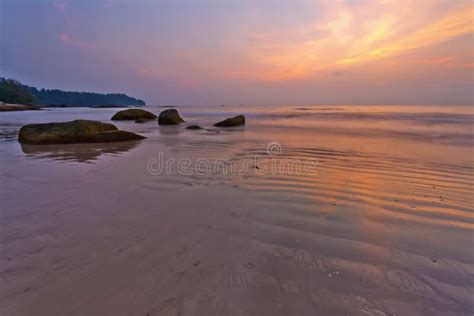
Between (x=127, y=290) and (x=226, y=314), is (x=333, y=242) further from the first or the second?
(x=127, y=290)

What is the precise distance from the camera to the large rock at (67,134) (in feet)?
25.0

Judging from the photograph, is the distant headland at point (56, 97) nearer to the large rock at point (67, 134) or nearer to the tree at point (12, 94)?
the tree at point (12, 94)

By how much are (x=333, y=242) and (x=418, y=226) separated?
1.06 m

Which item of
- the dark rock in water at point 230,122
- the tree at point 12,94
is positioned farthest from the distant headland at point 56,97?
the dark rock in water at point 230,122

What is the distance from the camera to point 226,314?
139 cm

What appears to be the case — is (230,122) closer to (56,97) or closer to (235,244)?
(235,244)

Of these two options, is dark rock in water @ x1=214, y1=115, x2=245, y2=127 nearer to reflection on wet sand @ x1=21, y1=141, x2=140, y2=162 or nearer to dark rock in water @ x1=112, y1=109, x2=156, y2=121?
reflection on wet sand @ x1=21, y1=141, x2=140, y2=162

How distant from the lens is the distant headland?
64.2 m

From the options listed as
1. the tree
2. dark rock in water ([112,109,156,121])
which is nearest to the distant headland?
the tree

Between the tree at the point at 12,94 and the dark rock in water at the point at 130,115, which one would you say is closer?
the dark rock in water at the point at 130,115

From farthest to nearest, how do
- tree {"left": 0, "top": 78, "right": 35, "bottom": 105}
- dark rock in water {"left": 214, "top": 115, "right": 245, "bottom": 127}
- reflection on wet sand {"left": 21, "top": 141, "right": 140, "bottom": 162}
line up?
tree {"left": 0, "top": 78, "right": 35, "bottom": 105}
dark rock in water {"left": 214, "top": 115, "right": 245, "bottom": 127}
reflection on wet sand {"left": 21, "top": 141, "right": 140, "bottom": 162}

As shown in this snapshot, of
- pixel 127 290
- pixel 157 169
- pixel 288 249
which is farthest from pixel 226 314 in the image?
pixel 157 169

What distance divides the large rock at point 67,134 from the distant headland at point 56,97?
81.1 metres

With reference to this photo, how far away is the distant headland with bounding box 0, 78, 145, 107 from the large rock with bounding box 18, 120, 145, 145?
81.1 metres
